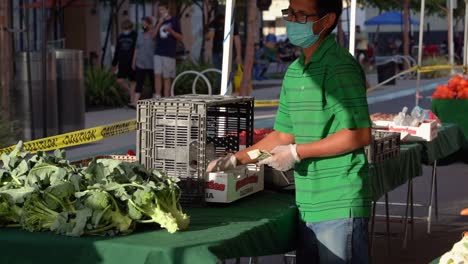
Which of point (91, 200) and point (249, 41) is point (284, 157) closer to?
point (91, 200)

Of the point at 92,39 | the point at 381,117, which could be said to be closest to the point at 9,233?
the point at 381,117

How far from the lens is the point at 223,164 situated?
5375 mm

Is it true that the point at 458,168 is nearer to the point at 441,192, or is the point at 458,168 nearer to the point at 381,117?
Result: the point at 441,192

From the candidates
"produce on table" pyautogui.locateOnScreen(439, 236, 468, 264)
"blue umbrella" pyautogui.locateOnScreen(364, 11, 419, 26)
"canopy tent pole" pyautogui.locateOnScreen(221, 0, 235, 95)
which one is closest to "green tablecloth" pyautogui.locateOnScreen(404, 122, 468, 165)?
"canopy tent pole" pyautogui.locateOnScreen(221, 0, 235, 95)

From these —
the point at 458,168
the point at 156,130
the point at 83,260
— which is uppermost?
the point at 156,130

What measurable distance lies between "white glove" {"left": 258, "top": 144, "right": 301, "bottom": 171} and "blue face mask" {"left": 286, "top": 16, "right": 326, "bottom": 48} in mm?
522

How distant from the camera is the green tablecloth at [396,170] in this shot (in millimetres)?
7012

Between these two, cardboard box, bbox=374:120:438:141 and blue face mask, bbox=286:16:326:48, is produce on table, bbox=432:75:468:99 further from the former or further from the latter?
blue face mask, bbox=286:16:326:48

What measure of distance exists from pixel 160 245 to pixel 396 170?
372cm

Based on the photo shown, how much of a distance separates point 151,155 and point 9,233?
1.13m

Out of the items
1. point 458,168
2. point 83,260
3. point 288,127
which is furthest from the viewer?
point 458,168

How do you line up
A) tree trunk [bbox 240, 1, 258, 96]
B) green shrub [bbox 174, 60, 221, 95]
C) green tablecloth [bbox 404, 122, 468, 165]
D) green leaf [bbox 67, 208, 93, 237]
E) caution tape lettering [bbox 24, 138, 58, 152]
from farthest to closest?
green shrub [bbox 174, 60, 221, 95]
tree trunk [bbox 240, 1, 258, 96]
caution tape lettering [bbox 24, 138, 58, 152]
green tablecloth [bbox 404, 122, 468, 165]
green leaf [bbox 67, 208, 93, 237]

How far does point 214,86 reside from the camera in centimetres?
2512

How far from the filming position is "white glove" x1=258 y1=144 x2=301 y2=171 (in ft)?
16.3
